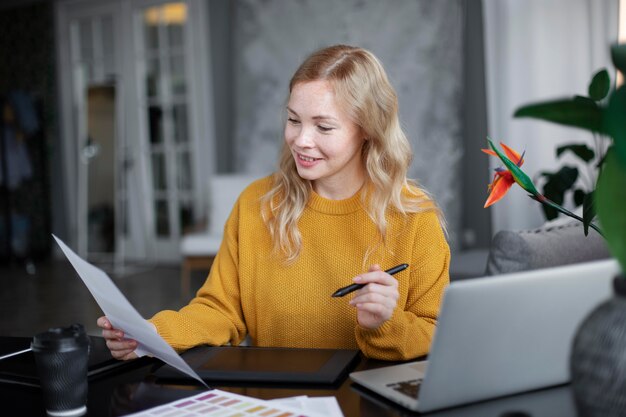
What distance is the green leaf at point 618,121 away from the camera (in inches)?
25.4

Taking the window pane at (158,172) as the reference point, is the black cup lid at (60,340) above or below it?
above

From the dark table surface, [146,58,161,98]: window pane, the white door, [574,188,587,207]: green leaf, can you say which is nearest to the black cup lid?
the dark table surface

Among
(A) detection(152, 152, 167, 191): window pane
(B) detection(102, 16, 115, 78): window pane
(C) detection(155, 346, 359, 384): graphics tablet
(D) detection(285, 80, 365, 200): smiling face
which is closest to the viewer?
(C) detection(155, 346, 359, 384): graphics tablet

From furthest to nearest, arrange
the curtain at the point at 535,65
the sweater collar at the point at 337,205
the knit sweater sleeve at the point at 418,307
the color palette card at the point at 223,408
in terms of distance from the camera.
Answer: the curtain at the point at 535,65 → the sweater collar at the point at 337,205 → the knit sweater sleeve at the point at 418,307 → the color palette card at the point at 223,408

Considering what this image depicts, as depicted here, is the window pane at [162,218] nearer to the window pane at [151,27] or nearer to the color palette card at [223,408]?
the window pane at [151,27]

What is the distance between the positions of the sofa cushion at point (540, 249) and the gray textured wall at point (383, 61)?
3207 mm

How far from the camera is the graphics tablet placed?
1.09m

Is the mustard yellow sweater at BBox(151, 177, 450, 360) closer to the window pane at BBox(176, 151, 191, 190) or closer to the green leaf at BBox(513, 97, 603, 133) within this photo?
the green leaf at BBox(513, 97, 603, 133)

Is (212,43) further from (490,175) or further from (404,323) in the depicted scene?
(404,323)

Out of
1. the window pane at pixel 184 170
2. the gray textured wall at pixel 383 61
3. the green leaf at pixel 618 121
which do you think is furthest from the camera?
the window pane at pixel 184 170

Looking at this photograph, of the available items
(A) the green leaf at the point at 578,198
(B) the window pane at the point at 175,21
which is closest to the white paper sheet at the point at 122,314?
(A) the green leaf at the point at 578,198

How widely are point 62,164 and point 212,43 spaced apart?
2.36 meters

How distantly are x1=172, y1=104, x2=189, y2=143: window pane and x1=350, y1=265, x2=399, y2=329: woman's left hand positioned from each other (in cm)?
564

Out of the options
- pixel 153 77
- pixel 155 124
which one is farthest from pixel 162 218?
pixel 153 77
